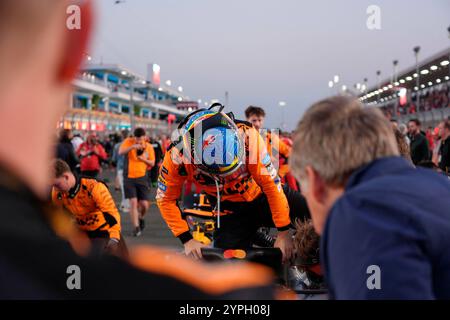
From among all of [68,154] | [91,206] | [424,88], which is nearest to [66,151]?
[68,154]

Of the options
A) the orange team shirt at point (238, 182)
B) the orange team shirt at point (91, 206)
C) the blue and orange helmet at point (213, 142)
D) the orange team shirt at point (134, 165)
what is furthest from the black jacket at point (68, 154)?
the blue and orange helmet at point (213, 142)

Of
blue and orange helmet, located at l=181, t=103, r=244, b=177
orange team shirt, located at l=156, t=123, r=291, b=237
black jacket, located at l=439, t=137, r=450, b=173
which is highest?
black jacket, located at l=439, t=137, r=450, b=173

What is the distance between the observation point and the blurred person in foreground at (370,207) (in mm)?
1618

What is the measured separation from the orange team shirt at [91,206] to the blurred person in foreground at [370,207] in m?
4.08

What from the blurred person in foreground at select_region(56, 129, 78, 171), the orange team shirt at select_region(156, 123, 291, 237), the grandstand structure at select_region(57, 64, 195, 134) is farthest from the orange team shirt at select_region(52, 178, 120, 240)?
the grandstand structure at select_region(57, 64, 195, 134)

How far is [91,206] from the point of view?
5.90m

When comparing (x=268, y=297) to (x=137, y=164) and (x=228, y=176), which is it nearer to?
(x=228, y=176)

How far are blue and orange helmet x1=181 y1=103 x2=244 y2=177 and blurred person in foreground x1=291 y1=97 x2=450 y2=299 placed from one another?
82.1 inches

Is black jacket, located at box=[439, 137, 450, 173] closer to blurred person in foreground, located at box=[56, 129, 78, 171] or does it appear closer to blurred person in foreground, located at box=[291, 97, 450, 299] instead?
blurred person in foreground, located at box=[56, 129, 78, 171]

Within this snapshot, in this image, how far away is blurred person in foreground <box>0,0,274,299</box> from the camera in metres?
0.68

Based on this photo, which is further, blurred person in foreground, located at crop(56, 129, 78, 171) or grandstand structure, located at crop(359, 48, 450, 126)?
grandstand structure, located at crop(359, 48, 450, 126)

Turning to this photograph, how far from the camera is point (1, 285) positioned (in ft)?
2.19

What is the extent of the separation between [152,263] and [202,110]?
141 inches
